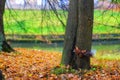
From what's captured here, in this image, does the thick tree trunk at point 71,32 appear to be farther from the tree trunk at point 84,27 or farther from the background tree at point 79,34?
the tree trunk at point 84,27

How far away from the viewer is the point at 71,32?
842 centimetres

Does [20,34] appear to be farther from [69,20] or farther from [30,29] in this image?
[69,20]

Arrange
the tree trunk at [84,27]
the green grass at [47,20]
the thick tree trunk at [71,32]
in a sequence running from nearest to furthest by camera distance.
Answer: the tree trunk at [84,27] → the thick tree trunk at [71,32] → the green grass at [47,20]

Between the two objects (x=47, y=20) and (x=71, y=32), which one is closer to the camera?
(x=71, y=32)

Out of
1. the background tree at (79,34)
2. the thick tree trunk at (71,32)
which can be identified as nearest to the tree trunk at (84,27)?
the background tree at (79,34)

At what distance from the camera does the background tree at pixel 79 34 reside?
323 inches

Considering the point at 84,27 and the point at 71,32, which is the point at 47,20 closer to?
the point at 71,32

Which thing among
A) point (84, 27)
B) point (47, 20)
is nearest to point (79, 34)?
point (84, 27)

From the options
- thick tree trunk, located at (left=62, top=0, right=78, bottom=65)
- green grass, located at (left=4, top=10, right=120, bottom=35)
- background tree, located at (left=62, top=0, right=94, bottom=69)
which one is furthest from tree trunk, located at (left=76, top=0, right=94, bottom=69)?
green grass, located at (left=4, top=10, right=120, bottom=35)

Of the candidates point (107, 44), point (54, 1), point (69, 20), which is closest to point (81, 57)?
point (69, 20)

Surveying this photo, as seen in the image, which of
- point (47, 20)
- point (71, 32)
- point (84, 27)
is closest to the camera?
point (84, 27)

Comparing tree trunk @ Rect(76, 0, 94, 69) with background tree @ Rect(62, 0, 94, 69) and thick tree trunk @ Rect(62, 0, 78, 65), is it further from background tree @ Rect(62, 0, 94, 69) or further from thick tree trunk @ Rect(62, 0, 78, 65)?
thick tree trunk @ Rect(62, 0, 78, 65)

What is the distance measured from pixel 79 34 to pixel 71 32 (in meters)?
0.23

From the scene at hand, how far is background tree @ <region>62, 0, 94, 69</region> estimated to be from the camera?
820cm
